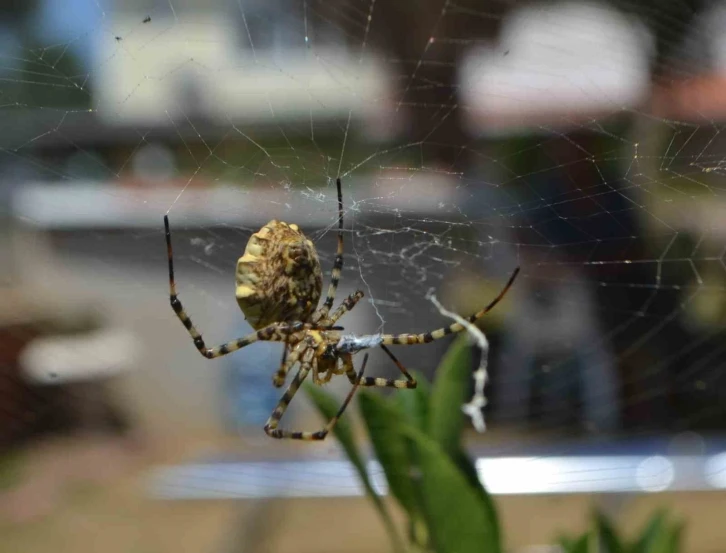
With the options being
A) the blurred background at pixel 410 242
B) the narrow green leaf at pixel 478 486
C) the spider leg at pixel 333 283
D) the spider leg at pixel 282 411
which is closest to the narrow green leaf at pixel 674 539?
the narrow green leaf at pixel 478 486

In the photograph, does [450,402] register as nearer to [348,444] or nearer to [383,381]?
[348,444]

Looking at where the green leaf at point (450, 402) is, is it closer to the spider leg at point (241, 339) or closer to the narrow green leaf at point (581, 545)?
the narrow green leaf at point (581, 545)

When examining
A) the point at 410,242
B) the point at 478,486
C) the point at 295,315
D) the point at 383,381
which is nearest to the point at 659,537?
the point at 478,486

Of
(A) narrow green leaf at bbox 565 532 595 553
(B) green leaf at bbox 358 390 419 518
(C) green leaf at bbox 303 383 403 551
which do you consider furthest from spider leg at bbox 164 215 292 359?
(A) narrow green leaf at bbox 565 532 595 553

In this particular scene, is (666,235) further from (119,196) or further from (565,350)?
(119,196)

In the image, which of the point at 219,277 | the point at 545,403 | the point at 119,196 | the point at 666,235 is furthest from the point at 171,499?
the point at 666,235

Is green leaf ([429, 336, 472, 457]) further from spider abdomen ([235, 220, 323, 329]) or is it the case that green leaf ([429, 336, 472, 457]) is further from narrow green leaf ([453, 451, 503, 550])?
spider abdomen ([235, 220, 323, 329])
